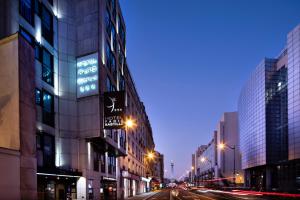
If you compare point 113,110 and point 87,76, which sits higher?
point 87,76

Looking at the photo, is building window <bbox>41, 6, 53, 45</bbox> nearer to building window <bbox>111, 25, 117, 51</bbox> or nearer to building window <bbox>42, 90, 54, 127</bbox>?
building window <bbox>42, 90, 54, 127</bbox>

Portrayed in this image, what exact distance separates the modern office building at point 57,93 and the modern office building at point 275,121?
4099cm

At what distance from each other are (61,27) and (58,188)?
46.1ft

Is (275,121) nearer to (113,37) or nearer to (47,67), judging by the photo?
(113,37)

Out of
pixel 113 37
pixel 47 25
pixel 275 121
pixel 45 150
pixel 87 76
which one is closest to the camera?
pixel 45 150

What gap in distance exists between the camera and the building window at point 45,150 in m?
24.0

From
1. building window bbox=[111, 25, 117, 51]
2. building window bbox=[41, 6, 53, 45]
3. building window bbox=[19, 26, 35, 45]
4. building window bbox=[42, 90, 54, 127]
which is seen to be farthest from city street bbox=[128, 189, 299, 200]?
building window bbox=[19, 26, 35, 45]

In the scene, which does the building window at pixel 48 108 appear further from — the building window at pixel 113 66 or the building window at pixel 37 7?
the building window at pixel 113 66

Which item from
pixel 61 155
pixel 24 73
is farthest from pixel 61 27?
pixel 24 73

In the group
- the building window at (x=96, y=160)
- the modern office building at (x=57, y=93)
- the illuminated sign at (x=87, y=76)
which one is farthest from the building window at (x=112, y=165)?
the illuminated sign at (x=87, y=76)

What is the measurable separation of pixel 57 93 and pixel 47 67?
8.73 ft

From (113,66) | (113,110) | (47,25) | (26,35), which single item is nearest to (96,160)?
(113,110)

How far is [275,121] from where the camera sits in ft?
257

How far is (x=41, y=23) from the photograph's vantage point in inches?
1037
